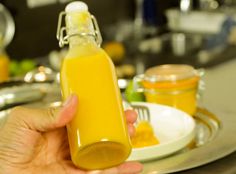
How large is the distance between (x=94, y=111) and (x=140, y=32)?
1.53 m

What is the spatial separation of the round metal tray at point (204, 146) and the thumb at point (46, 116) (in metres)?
0.16

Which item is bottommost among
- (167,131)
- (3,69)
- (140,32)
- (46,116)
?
(140,32)

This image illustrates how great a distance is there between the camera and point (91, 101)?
2.18 ft

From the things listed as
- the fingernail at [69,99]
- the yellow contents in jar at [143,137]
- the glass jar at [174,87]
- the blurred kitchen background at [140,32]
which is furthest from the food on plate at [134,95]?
the blurred kitchen background at [140,32]

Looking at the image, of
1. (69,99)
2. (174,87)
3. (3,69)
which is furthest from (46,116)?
(3,69)

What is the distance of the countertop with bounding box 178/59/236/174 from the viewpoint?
0.82 m

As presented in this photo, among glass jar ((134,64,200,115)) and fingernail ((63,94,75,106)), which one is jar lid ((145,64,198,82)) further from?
fingernail ((63,94,75,106))

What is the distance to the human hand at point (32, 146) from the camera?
717mm

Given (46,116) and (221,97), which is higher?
(46,116)

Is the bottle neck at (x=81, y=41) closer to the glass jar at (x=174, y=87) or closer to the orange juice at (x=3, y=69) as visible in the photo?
the glass jar at (x=174, y=87)

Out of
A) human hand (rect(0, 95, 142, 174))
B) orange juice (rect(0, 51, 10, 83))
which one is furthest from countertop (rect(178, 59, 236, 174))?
orange juice (rect(0, 51, 10, 83))

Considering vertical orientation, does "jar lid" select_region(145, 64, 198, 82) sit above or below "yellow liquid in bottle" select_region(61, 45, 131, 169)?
below

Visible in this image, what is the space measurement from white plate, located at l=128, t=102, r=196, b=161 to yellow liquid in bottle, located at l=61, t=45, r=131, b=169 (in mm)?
123

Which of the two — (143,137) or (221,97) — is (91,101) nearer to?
(143,137)
